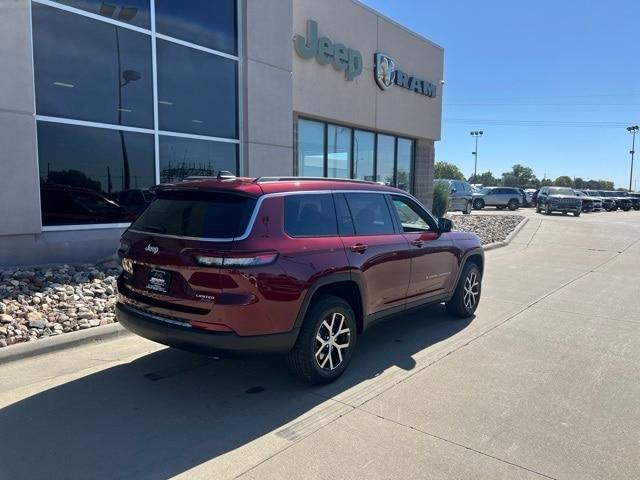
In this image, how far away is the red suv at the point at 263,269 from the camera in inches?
144

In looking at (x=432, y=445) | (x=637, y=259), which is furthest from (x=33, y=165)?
(x=637, y=259)

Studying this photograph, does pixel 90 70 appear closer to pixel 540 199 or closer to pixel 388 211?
pixel 388 211

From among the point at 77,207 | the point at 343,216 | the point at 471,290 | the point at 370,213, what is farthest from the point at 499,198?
the point at 343,216

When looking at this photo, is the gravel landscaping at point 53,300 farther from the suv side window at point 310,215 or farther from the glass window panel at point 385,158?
the glass window panel at point 385,158

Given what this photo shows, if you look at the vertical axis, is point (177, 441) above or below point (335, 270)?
below

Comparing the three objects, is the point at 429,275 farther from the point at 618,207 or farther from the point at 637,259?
the point at 618,207

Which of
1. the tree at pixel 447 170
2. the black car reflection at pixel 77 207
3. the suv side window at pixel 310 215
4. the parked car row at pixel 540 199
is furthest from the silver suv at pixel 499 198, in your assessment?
the tree at pixel 447 170

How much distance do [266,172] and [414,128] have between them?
892 centimetres

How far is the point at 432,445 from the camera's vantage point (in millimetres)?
3318

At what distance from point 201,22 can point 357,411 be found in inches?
346

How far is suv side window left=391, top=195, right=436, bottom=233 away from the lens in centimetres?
562

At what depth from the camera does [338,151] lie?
605 inches

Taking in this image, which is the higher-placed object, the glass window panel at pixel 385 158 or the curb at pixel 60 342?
the glass window panel at pixel 385 158

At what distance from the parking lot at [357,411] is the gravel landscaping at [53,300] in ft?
1.69
